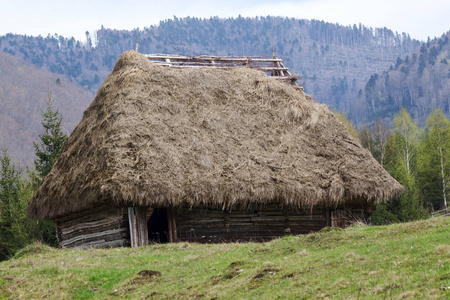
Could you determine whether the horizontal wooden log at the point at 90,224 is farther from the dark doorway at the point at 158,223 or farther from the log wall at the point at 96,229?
the dark doorway at the point at 158,223

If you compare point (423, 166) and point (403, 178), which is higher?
point (423, 166)

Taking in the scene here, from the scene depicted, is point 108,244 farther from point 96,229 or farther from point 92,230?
point 92,230

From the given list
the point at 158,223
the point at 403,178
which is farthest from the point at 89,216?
the point at 403,178

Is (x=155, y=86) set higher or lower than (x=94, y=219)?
higher

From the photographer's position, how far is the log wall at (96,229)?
17.4m

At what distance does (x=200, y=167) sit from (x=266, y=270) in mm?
8255

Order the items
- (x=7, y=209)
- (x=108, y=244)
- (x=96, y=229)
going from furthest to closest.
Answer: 1. (x=7, y=209)
2. (x=96, y=229)
3. (x=108, y=244)

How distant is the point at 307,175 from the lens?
61.0 ft

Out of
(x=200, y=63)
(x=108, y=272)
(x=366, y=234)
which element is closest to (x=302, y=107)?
(x=200, y=63)

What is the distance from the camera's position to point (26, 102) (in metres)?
161

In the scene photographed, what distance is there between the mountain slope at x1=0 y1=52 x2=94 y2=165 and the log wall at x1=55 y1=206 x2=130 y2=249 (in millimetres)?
106526

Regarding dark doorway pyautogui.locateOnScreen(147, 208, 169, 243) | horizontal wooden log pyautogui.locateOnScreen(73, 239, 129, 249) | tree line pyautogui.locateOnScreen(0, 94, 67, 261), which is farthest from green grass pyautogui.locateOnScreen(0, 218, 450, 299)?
tree line pyautogui.locateOnScreen(0, 94, 67, 261)

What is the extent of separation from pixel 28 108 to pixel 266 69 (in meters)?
143

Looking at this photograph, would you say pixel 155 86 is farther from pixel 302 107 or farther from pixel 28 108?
pixel 28 108
